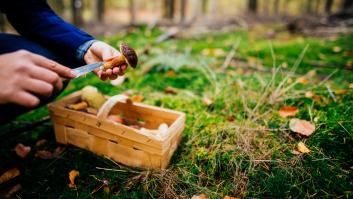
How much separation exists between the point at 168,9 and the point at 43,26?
8064mm

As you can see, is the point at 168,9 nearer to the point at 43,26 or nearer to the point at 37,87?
the point at 43,26

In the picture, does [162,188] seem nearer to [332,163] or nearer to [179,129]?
[179,129]

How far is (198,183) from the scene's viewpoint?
1.49 meters

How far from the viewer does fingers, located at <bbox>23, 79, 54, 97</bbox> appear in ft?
3.16

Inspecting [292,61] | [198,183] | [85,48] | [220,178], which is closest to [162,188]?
[198,183]

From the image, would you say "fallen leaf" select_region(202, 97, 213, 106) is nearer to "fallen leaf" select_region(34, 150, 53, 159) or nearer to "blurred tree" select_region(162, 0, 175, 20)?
"fallen leaf" select_region(34, 150, 53, 159)

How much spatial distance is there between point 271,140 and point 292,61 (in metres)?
2.31

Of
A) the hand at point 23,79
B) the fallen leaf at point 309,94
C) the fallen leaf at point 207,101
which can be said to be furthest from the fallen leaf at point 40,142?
the fallen leaf at point 309,94

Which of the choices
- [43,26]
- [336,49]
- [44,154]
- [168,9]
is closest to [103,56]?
[43,26]

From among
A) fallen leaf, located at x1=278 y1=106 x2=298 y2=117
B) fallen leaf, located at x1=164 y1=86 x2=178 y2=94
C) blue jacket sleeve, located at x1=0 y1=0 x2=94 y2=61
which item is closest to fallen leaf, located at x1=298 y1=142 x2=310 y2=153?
fallen leaf, located at x1=278 y1=106 x2=298 y2=117

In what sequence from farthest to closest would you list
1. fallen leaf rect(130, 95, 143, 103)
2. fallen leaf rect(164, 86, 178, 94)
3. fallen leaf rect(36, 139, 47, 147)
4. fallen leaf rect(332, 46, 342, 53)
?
fallen leaf rect(332, 46, 342, 53) < fallen leaf rect(164, 86, 178, 94) < fallen leaf rect(130, 95, 143, 103) < fallen leaf rect(36, 139, 47, 147)

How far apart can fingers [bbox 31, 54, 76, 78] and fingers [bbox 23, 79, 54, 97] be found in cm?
8

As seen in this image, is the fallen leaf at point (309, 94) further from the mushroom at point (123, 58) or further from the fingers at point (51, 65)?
the fingers at point (51, 65)

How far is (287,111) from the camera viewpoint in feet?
6.83
